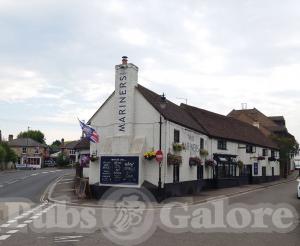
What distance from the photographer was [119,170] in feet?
86.3

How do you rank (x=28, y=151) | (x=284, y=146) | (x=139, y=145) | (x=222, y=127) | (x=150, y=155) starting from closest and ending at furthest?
(x=150, y=155)
(x=139, y=145)
(x=222, y=127)
(x=284, y=146)
(x=28, y=151)

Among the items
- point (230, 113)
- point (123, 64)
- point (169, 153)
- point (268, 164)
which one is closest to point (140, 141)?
point (169, 153)

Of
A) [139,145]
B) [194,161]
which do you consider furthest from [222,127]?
[139,145]

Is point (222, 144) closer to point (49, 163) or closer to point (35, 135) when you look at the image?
point (49, 163)

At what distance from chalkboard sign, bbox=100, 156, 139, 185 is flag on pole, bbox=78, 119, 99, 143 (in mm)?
1275

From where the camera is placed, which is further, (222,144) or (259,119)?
(259,119)

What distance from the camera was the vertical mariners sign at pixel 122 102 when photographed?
27.0 meters

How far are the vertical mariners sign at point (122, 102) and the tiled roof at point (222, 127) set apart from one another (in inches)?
412

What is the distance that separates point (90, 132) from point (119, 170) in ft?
9.56

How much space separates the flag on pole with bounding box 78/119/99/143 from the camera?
26531 millimetres

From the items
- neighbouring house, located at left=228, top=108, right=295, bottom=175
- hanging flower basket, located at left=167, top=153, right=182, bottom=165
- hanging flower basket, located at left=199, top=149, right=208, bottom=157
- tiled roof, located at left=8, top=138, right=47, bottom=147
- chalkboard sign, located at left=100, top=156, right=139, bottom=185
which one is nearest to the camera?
chalkboard sign, located at left=100, top=156, right=139, bottom=185

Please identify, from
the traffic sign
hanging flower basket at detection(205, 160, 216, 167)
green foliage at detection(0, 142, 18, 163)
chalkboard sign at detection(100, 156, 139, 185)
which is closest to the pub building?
chalkboard sign at detection(100, 156, 139, 185)

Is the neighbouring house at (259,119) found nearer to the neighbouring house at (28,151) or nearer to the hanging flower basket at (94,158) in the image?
the hanging flower basket at (94,158)

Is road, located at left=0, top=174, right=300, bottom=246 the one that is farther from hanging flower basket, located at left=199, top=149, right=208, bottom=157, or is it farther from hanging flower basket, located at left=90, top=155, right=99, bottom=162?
hanging flower basket, located at left=199, top=149, right=208, bottom=157
